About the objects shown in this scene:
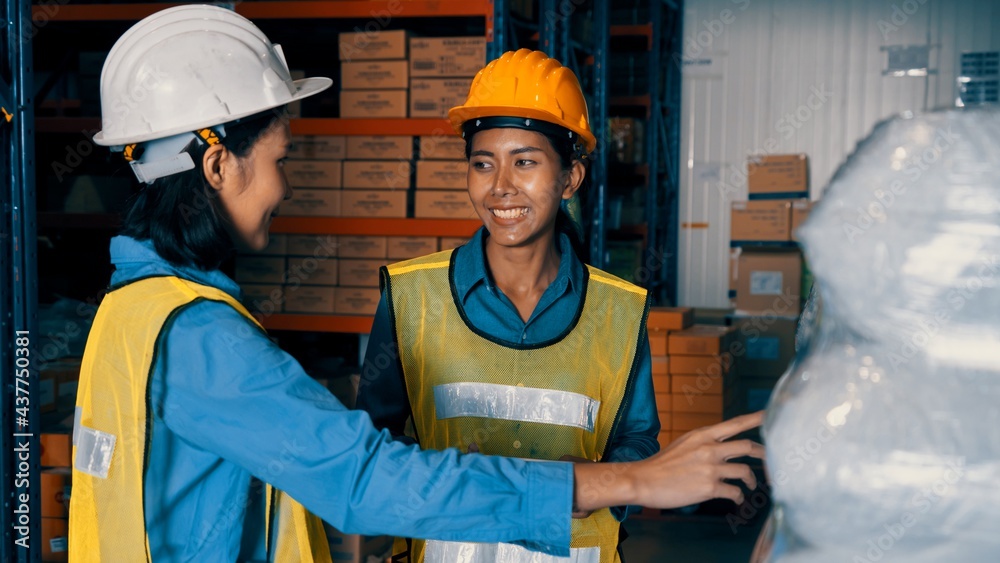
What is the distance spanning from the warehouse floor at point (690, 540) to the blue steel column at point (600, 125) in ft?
5.95

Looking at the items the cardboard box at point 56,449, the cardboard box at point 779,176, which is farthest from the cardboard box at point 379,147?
the cardboard box at point 779,176

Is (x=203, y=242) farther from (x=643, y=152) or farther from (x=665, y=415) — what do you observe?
(x=643, y=152)

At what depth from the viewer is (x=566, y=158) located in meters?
2.38

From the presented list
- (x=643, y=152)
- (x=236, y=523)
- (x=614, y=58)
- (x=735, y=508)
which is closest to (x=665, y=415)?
(x=735, y=508)

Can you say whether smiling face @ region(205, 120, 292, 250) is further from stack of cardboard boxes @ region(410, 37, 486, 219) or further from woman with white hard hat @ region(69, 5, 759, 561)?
stack of cardboard boxes @ region(410, 37, 486, 219)

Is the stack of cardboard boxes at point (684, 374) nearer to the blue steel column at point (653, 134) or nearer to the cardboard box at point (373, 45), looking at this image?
the blue steel column at point (653, 134)

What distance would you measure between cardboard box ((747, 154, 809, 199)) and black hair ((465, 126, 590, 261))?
21.3ft

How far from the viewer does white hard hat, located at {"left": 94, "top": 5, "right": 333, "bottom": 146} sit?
61.9 inches

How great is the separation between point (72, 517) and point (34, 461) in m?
1.44

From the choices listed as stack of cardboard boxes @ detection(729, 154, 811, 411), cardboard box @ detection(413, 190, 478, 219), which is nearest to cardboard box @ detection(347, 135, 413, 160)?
cardboard box @ detection(413, 190, 478, 219)

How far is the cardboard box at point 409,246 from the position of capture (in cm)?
486

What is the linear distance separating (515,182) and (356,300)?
2.86m

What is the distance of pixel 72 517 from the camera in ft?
5.09

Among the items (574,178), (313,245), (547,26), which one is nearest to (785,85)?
(547,26)
